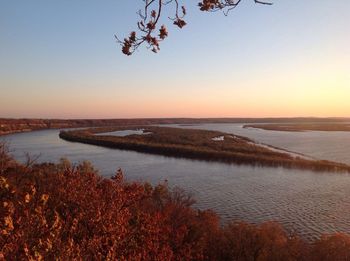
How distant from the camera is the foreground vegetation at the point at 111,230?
25.2ft

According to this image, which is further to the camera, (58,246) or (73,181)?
(73,181)


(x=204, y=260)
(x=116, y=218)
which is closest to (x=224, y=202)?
(x=204, y=260)

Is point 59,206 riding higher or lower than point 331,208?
higher

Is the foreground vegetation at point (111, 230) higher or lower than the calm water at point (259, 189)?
higher

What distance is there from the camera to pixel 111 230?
1048cm

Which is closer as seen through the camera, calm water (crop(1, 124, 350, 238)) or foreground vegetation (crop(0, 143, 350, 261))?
foreground vegetation (crop(0, 143, 350, 261))

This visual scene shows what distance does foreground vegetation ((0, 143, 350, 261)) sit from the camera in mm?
7688

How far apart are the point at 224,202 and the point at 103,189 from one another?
1938cm

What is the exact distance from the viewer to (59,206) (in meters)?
13.3

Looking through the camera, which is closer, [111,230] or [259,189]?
[111,230]

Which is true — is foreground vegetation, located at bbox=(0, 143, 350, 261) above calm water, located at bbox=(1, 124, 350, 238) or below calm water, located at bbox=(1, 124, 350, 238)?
above

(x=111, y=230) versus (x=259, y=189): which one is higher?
(x=111, y=230)

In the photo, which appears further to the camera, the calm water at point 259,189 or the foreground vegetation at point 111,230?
the calm water at point 259,189

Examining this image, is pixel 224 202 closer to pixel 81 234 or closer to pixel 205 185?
pixel 205 185
